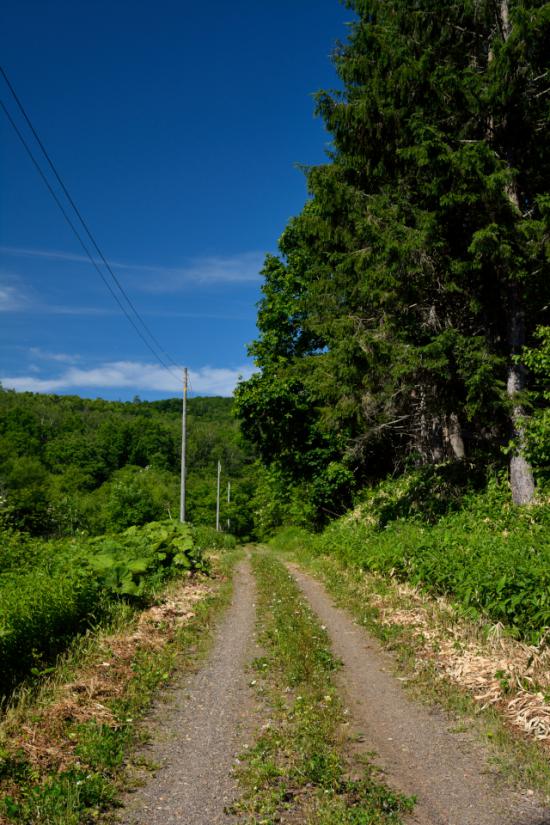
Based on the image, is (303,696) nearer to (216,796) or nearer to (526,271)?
(216,796)

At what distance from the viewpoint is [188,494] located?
86875 millimetres

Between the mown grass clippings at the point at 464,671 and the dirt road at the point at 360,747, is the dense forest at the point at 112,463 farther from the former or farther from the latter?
the dirt road at the point at 360,747

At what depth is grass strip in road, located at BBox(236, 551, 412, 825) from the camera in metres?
3.71

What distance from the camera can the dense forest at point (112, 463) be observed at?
58531 mm

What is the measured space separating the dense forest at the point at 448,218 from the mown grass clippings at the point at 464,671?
379cm

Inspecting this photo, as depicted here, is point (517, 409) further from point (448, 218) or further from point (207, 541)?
point (207, 541)

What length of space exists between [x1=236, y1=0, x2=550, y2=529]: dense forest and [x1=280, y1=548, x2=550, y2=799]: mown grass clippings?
3.79 m

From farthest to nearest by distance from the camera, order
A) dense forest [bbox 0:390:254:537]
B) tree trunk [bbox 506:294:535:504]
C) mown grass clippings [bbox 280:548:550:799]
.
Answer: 1. dense forest [bbox 0:390:254:537]
2. tree trunk [bbox 506:294:535:504]
3. mown grass clippings [bbox 280:548:550:799]

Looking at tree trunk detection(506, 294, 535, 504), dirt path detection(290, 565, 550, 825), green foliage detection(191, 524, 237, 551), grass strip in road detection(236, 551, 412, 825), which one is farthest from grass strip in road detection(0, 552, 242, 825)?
tree trunk detection(506, 294, 535, 504)

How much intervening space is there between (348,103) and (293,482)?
658 inches

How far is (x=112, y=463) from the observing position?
93688 millimetres

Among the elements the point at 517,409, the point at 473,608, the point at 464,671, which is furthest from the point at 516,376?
the point at 464,671

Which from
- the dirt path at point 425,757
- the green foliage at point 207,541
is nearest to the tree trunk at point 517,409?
the dirt path at point 425,757

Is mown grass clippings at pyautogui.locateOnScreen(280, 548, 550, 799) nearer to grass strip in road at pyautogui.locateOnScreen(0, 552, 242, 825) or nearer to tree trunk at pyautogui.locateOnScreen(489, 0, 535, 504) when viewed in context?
grass strip in road at pyautogui.locateOnScreen(0, 552, 242, 825)
